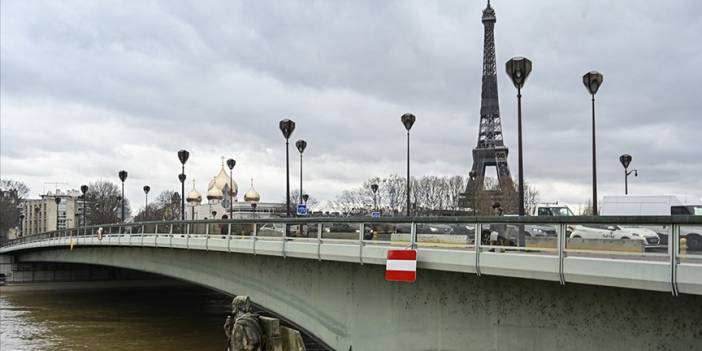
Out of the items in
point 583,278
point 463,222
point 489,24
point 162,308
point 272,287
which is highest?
point 489,24

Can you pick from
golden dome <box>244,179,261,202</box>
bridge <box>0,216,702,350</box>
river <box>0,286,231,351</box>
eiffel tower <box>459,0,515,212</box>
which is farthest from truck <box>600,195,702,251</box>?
golden dome <box>244,179,261,202</box>

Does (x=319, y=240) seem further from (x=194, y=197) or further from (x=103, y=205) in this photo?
(x=103, y=205)

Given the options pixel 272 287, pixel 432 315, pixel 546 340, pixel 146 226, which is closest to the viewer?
pixel 546 340

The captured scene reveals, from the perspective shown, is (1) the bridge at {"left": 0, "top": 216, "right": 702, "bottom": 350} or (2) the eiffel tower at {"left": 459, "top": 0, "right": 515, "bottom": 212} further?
(2) the eiffel tower at {"left": 459, "top": 0, "right": 515, "bottom": 212}

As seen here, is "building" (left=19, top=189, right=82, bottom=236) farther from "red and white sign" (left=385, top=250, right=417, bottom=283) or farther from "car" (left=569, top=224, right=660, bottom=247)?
"car" (left=569, top=224, right=660, bottom=247)

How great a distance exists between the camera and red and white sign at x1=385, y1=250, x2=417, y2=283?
1342cm

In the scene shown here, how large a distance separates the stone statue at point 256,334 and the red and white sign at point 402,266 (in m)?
4.36

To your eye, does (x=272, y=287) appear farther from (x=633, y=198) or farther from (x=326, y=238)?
(x=633, y=198)

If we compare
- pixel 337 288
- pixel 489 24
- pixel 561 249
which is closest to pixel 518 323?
pixel 561 249

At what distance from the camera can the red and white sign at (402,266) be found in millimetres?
13422

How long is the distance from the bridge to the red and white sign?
305mm

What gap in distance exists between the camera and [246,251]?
70.1 ft

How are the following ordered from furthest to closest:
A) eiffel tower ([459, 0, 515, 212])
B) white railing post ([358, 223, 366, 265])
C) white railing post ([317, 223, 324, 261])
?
eiffel tower ([459, 0, 515, 212]) → white railing post ([317, 223, 324, 261]) → white railing post ([358, 223, 366, 265])

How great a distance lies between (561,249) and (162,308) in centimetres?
4090
